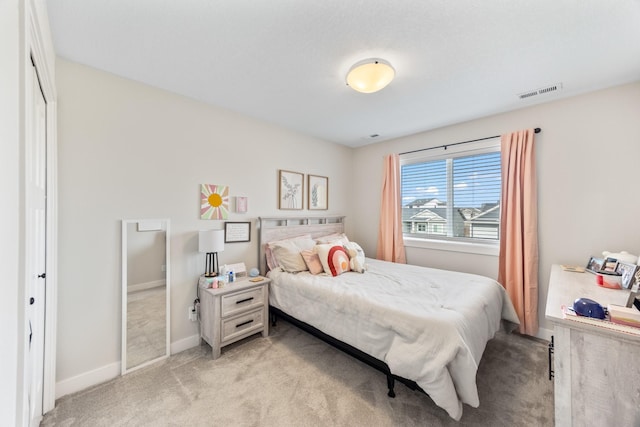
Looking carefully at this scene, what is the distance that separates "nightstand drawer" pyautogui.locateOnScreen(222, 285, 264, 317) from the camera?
7.48ft

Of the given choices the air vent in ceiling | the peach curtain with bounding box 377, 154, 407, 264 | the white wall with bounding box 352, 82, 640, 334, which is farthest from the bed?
the air vent in ceiling

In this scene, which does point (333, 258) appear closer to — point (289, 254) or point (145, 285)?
point (289, 254)

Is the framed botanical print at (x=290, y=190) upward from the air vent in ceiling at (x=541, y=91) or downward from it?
downward

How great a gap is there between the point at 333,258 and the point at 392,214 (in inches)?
56.2

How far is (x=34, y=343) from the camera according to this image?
1.40 metres

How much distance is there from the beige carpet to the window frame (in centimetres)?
111

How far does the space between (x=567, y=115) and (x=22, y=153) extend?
12.9 feet

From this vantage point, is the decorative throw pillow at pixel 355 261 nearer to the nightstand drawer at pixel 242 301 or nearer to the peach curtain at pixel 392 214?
the peach curtain at pixel 392 214

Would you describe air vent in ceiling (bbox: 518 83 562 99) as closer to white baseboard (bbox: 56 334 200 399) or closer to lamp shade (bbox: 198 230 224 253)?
lamp shade (bbox: 198 230 224 253)

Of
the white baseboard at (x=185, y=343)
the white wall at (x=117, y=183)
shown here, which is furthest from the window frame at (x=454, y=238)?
the white baseboard at (x=185, y=343)

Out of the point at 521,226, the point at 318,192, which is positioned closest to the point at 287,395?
the point at 318,192

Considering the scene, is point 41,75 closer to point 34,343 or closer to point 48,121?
point 48,121

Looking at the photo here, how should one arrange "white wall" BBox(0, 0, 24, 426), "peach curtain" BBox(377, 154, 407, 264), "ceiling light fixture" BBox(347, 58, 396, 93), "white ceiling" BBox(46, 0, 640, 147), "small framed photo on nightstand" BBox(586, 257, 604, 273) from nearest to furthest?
"white wall" BBox(0, 0, 24, 426) → "white ceiling" BBox(46, 0, 640, 147) → "ceiling light fixture" BBox(347, 58, 396, 93) → "small framed photo on nightstand" BBox(586, 257, 604, 273) → "peach curtain" BBox(377, 154, 407, 264)

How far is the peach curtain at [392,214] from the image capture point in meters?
3.57
